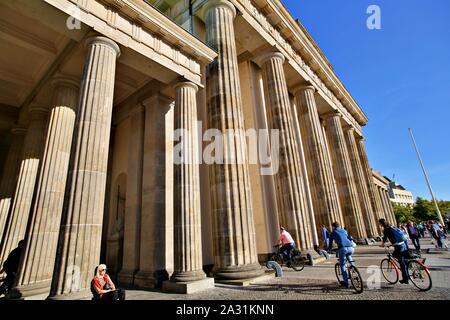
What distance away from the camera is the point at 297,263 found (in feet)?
36.3

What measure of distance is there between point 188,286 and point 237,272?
6.67 feet

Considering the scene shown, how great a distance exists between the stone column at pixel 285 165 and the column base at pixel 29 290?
36.3 feet

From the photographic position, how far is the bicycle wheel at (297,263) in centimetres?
1077

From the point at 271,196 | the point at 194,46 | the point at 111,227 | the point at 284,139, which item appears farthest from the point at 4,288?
the point at 284,139

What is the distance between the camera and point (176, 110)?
1007 centimetres

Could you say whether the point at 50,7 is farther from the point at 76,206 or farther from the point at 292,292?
the point at 292,292

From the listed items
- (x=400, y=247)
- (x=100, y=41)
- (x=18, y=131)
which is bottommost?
(x=400, y=247)

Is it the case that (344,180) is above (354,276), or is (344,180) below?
above

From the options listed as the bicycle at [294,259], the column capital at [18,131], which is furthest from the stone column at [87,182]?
the column capital at [18,131]

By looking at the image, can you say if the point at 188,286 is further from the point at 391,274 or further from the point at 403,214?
the point at 403,214

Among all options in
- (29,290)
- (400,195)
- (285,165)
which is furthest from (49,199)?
(400,195)

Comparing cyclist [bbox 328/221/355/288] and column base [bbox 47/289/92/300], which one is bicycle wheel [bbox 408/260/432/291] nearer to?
cyclist [bbox 328/221/355/288]

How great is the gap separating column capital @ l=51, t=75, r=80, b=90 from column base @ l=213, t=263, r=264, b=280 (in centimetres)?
1004

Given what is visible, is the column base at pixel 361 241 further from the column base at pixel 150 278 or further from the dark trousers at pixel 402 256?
the column base at pixel 150 278
